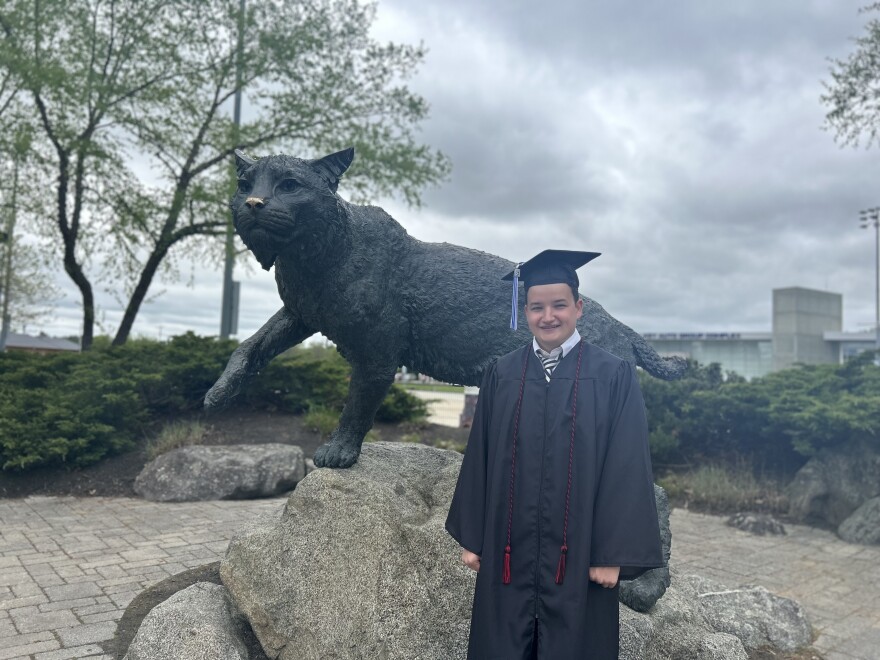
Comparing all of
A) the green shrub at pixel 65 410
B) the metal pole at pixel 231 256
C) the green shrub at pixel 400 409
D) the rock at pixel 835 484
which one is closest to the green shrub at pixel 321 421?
the green shrub at pixel 400 409

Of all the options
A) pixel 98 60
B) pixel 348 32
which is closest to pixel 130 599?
pixel 98 60

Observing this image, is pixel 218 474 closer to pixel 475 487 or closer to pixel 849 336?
pixel 475 487

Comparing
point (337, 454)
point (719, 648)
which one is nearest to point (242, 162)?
point (337, 454)

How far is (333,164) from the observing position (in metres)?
3.32

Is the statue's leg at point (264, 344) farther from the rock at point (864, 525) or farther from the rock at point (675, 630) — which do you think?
the rock at point (864, 525)

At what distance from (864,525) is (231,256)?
11226mm

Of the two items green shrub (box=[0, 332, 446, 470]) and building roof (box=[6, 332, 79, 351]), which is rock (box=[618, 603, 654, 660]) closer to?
green shrub (box=[0, 332, 446, 470])

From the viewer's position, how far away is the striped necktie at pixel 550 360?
2398 millimetres

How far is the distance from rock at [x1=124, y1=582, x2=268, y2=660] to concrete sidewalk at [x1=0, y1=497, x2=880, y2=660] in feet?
1.79

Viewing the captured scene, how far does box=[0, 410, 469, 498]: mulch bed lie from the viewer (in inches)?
321

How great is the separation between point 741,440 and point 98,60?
1311 centimetres

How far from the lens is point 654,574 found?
3.45 meters

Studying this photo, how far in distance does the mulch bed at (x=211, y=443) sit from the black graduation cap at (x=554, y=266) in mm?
7184

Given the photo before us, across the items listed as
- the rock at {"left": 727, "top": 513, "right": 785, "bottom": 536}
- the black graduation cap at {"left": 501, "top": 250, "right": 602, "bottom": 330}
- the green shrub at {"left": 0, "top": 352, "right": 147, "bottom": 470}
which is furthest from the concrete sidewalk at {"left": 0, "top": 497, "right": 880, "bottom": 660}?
the black graduation cap at {"left": 501, "top": 250, "right": 602, "bottom": 330}
